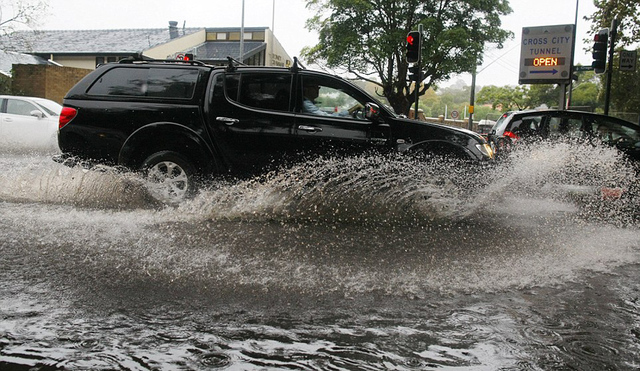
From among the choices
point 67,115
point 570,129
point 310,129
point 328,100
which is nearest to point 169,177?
point 67,115

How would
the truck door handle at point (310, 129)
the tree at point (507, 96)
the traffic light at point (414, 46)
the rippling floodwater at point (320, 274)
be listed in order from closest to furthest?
the rippling floodwater at point (320, 274), the truck door handle at point (310, 129), the traffic light at point (414, 46), the tree at point (507, 96)

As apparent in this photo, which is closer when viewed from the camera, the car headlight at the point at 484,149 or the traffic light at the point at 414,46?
the car headlight at the point at 484,149

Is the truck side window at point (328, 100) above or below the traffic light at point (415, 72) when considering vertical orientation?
below

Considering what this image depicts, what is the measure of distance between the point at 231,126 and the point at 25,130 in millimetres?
9653

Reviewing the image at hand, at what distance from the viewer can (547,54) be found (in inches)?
838

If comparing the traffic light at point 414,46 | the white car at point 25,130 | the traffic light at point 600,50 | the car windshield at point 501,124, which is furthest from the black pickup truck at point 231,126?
the traffic light at point 600,50

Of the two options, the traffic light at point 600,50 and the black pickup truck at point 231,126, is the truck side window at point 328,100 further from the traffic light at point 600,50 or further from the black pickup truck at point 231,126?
the traffic light at point 600,50

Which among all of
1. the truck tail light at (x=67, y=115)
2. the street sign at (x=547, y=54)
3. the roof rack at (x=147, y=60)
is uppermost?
the street sign at (x=547, y=54)

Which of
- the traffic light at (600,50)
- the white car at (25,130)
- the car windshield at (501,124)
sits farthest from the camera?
the traffic light at (600,50)

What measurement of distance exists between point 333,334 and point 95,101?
16.8 ft

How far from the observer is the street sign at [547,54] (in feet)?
67.9

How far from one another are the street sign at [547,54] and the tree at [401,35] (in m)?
11.7

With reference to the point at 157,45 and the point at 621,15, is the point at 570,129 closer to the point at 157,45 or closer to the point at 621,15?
the point at 621,15

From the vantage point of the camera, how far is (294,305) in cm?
366
